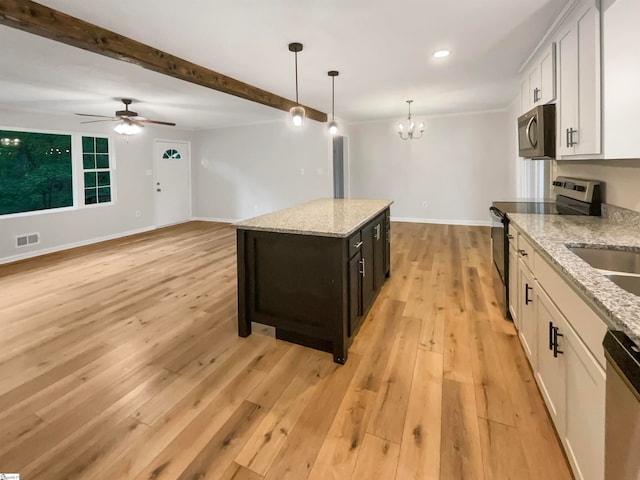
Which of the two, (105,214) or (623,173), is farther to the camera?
(105,214)

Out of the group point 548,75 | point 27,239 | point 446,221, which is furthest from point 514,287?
point 27,239

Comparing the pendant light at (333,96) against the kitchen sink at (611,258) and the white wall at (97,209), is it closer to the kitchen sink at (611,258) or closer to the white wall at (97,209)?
the kitchen sink at (611,258)

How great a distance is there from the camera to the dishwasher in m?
0.85

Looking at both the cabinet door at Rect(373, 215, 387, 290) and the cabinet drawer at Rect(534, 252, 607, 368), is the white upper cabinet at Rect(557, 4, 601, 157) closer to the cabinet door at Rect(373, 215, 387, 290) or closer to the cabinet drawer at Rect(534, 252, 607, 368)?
the cabinet drawer at Rect(534, 252, 607, 368)

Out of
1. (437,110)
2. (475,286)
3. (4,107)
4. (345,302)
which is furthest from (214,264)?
(437,110)

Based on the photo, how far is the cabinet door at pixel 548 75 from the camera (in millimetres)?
2533

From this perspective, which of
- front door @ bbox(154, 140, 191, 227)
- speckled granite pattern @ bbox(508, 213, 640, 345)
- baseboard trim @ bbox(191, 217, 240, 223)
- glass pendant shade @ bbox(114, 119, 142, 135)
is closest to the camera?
speckled granite pattern @ bbox(508, 213, 640, 345)

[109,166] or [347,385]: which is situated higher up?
[109,166]

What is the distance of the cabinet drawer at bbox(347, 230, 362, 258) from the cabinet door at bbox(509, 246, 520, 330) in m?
1.09

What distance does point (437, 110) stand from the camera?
6352mm

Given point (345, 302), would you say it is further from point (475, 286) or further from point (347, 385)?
point (475, 286)

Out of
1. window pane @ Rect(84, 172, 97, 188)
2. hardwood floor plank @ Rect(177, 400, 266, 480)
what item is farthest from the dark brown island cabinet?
window pane @ Rect(84, 172, 97, 188)

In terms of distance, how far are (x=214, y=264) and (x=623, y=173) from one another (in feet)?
14.1

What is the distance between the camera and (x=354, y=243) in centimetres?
249
